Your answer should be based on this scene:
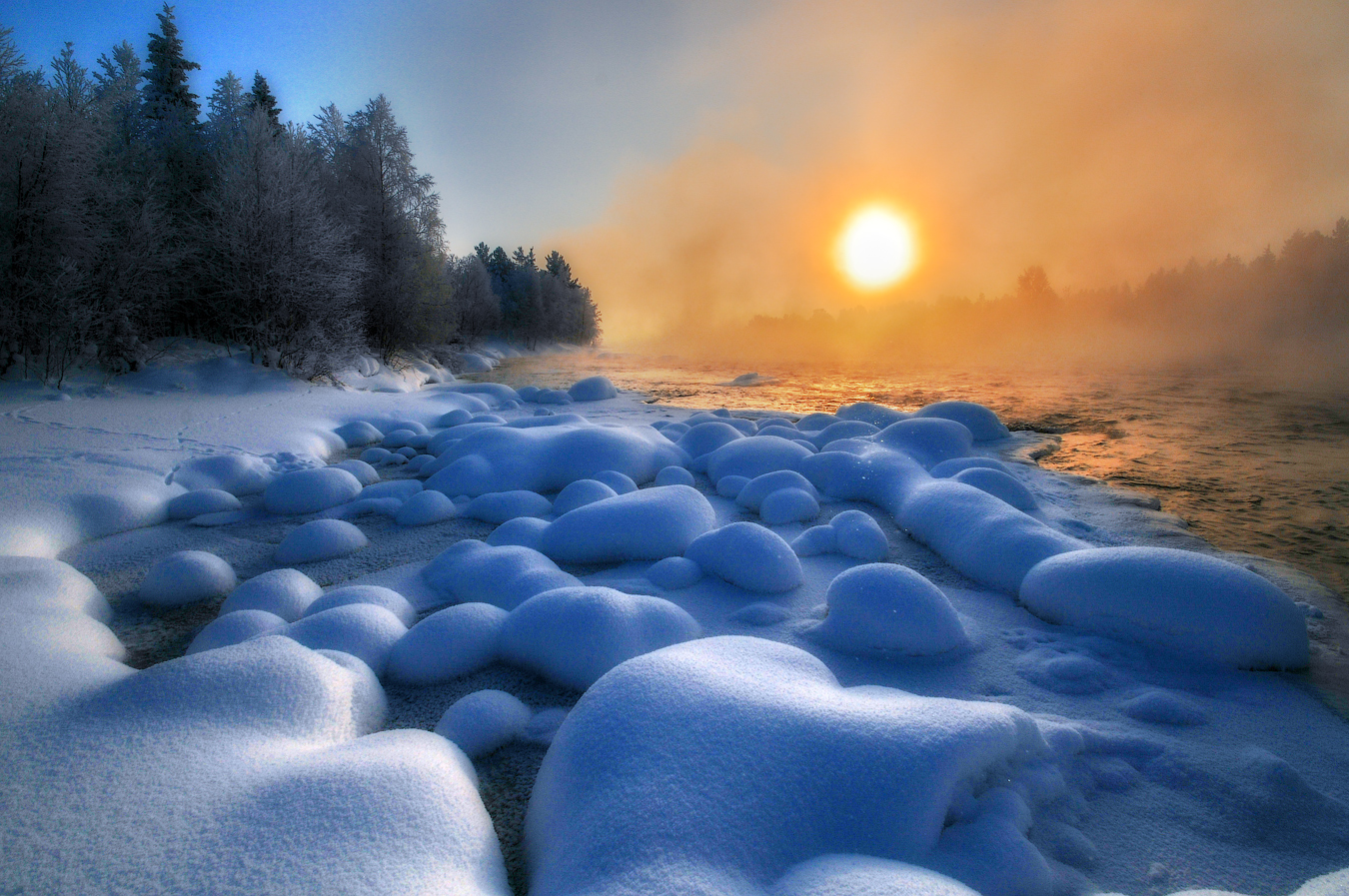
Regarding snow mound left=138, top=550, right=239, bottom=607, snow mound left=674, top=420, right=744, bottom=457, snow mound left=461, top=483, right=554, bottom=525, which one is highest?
snow mound left=674, top=420, right=744, bottom=457

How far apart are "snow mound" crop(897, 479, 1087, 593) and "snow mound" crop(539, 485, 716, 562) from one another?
1438 millimetres

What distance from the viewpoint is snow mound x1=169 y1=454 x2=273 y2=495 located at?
4.16 meters

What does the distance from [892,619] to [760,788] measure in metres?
1.16

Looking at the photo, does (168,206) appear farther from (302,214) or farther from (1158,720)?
(1158,720)

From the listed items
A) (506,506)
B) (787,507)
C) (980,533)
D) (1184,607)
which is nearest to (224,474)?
(506,506)

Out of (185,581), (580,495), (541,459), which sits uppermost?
(541,459)

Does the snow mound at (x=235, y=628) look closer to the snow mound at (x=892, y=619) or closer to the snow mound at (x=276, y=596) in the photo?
the snow mound at (x=276, y=596)

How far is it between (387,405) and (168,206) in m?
7.44

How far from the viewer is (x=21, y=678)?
1545 millimetres

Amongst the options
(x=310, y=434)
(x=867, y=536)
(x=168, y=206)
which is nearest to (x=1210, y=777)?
(x=867, y=536)

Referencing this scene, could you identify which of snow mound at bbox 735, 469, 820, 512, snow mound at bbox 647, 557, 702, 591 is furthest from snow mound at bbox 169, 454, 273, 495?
snow mound at bbox 735, 469, 820, 512

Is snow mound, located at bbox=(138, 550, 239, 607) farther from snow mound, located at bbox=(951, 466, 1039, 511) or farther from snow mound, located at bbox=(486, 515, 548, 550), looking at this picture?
snow mound, located at bbox=(951, 466, 1039, 511)

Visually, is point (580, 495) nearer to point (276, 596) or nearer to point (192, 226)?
point (276, 596)

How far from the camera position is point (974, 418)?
678 centimetres
